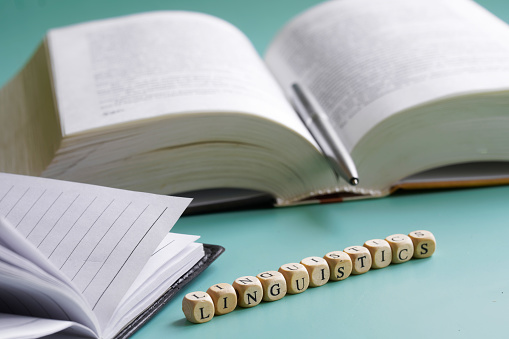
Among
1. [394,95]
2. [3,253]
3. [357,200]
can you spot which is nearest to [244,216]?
[357,200]

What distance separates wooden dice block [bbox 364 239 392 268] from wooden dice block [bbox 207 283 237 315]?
184 mm

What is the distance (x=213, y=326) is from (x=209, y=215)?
1.11 feet

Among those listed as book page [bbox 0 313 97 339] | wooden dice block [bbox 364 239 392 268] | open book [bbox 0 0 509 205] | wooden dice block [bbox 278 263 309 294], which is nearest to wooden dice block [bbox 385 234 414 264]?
wooden dice block [bbox 364 239 392 268]

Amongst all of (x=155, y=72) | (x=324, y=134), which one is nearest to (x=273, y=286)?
(x=324, y=134)

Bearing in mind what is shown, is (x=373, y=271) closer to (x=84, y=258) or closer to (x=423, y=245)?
(x=423, y=245)

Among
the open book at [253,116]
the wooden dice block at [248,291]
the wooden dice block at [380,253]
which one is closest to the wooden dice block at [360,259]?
the wooden dice block at [380,253]

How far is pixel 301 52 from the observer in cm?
143

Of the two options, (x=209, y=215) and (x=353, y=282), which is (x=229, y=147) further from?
(x=353, y=282)

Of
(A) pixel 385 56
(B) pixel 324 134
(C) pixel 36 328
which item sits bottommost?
(C) pixel 36 328

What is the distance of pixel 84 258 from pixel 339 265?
29cm

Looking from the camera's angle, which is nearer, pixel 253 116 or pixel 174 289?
pixel 174 289

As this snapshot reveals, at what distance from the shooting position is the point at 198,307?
0.72 meters

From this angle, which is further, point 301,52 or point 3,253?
point 301,52

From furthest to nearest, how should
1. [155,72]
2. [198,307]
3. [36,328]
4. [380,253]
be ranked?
1. [155,72]
2. [380,253]
3. [198,307]
4. [36,328]
